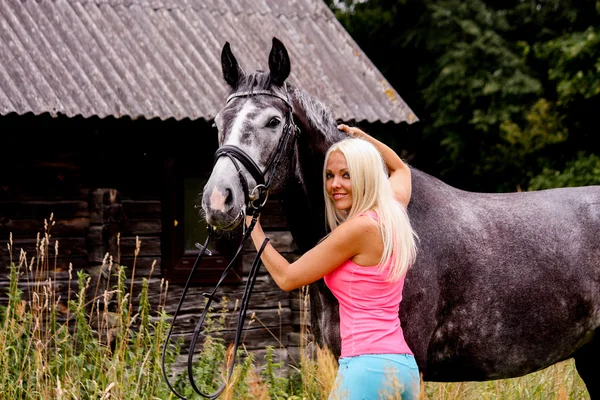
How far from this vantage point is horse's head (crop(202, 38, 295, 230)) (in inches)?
115

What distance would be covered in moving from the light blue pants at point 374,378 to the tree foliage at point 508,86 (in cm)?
1262

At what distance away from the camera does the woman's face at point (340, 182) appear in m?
3.02

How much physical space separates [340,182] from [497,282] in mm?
1094

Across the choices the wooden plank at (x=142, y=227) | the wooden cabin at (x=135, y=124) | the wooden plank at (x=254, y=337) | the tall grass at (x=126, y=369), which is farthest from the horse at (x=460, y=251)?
the wooden plank at (x=142, y=227)

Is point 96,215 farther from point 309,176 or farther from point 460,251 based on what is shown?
point 460,251

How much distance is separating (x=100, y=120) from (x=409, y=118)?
11.2 ft

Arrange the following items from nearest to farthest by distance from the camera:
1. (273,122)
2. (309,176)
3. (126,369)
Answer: (273,122) → (309,176) → (126,369)

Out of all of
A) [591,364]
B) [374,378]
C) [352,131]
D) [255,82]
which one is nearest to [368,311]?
[374,378]

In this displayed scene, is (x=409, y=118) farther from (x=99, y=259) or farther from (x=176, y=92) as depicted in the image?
(x=99, y=259)

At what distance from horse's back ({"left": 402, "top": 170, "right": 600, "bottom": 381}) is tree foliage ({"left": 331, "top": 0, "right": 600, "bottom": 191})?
11225mm

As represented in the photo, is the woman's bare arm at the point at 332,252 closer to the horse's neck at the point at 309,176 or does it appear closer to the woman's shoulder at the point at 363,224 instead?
the woman's shoulder at the point at 363,224

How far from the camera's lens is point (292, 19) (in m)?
9.80

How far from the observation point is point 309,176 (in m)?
3.49

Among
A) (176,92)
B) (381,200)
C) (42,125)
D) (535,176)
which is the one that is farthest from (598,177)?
(381,200)
